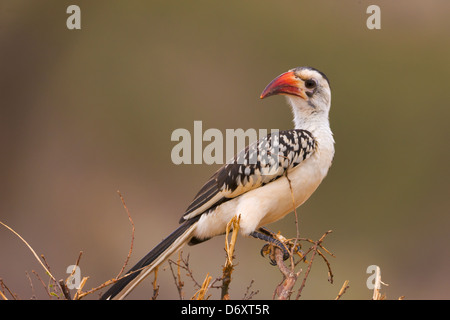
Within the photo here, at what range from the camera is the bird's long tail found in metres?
2.56

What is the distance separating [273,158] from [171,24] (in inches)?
340

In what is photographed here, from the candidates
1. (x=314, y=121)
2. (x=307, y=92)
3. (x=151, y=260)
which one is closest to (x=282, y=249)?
Answer: (x=151, y=260)

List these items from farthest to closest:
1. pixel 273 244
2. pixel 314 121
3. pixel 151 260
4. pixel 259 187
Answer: pixel 314 121 < pixel 259 187 < pixel 273 244 < pixel 151 260

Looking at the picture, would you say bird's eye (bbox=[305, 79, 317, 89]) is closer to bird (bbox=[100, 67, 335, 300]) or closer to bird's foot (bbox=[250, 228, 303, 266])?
bird (bbox=[100, 67, 335, 300])

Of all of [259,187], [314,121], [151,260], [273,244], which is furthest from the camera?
[314,121]

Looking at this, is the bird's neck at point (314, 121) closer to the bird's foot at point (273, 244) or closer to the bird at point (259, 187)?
the bird at point (259, 187)

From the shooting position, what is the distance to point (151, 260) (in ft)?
9.03

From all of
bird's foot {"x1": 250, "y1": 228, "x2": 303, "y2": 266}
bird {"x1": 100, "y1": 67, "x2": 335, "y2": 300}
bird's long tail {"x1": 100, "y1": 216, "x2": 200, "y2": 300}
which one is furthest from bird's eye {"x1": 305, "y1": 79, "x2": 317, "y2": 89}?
bird's long tail {"x1": 100, "y1": 216, "x2": 200, "y2": 300}

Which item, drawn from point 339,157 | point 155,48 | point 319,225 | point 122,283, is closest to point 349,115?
point 339,157

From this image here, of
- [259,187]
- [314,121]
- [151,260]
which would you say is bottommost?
[151,260]

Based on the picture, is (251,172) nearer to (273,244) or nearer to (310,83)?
(273,244)

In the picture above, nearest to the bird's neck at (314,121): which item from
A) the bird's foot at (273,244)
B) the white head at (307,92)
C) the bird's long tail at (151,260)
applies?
the white head at (307,92)
